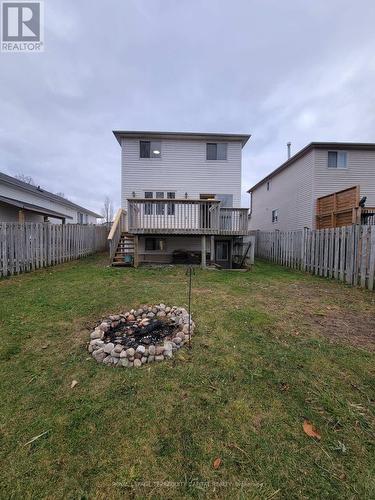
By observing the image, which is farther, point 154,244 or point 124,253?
point 154,244

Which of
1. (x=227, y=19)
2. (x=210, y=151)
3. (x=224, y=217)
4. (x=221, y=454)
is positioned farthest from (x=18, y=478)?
(x=227, y=19)

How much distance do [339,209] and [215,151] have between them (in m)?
7.28

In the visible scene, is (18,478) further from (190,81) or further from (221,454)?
(190,81)

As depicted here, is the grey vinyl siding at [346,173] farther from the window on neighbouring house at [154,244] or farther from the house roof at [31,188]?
the house roof at [31,188]

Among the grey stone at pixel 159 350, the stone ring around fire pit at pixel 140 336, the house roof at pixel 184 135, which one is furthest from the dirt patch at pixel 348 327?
the house roof at pixel 184 135

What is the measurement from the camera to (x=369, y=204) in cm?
1413

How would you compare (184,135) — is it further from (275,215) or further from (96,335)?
(96,335)

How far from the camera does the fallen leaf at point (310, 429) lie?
1713mm

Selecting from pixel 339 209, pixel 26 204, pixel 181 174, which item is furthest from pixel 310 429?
pixel 26 204

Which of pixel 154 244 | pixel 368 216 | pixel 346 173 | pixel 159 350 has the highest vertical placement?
pixel 346 173

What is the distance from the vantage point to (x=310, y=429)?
69.6 inches

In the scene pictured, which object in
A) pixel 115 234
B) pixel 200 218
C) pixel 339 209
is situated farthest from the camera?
pixel 339 209

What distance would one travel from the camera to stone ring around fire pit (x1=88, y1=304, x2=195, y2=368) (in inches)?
105

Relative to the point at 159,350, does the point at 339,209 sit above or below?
above
